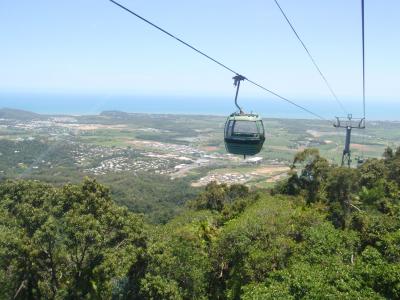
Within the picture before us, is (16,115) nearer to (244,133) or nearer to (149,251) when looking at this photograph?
(149,251)

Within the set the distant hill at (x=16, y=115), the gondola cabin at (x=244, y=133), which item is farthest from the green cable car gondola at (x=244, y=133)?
the distant hill at (x=16, y=115)

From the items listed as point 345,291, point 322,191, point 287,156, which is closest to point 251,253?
point 345,291

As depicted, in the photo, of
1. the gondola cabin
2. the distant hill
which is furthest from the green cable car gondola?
the distant hill

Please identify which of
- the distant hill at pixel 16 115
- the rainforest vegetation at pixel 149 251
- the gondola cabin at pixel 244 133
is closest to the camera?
the gondola cabin at pixel 244 133

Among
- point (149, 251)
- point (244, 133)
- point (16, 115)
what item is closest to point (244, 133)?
point (244, 133)

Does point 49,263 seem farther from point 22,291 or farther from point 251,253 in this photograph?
point 251,253

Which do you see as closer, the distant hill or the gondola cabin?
the gondola cabin

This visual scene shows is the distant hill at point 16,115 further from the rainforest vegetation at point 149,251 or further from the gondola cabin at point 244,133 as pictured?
the gondola cabin at point 244,133

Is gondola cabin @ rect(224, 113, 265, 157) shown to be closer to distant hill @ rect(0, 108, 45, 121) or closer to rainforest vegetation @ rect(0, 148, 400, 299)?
rainforest vegetation @ rect(0, 148, 400, 299)

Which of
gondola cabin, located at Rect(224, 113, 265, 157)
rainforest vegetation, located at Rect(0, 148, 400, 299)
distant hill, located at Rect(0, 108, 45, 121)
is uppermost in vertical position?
gondola cabin, located at Rect(224, 113, 265, 157)
